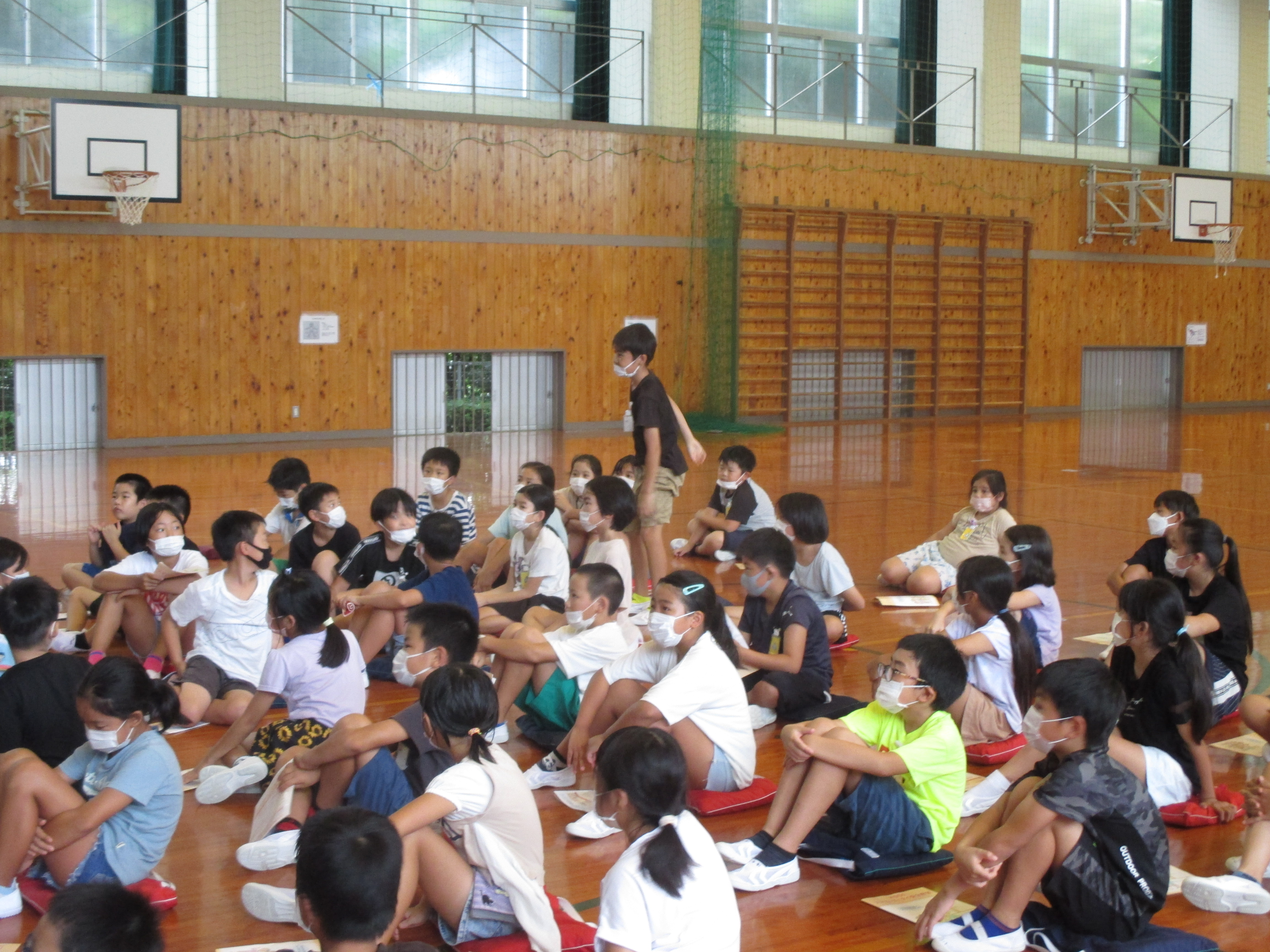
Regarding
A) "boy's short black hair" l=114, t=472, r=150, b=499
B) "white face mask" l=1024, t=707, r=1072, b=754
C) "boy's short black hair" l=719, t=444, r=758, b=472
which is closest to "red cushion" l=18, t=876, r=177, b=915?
"white face mask" l=1024, t=707, r=1072, b=754

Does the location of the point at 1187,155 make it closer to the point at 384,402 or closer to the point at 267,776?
the point at 384,402

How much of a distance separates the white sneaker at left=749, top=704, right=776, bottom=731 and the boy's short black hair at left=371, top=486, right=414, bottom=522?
175 cm

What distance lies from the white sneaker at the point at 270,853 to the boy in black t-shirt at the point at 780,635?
1744 mm

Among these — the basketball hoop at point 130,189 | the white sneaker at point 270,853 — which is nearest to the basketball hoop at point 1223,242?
the basketball hoop at point 130,189

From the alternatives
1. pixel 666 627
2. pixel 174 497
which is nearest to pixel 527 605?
pixel 174 497

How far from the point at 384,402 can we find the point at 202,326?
2.20 metres

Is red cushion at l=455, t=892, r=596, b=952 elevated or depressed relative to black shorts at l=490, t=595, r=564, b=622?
depressed

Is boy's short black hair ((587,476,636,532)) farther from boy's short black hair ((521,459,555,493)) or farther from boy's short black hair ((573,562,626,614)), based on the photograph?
boy's short black hair ((573,562,626,614))

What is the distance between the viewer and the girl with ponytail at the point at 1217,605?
14.6 feet

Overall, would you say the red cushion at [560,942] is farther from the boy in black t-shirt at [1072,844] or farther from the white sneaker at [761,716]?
the white sneaker at [761,716]

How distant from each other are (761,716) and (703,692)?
103 centimetres

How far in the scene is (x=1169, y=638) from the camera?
371cm

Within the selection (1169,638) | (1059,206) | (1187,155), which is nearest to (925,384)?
(1059,206)

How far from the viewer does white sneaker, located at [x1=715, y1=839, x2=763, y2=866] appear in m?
3.38
